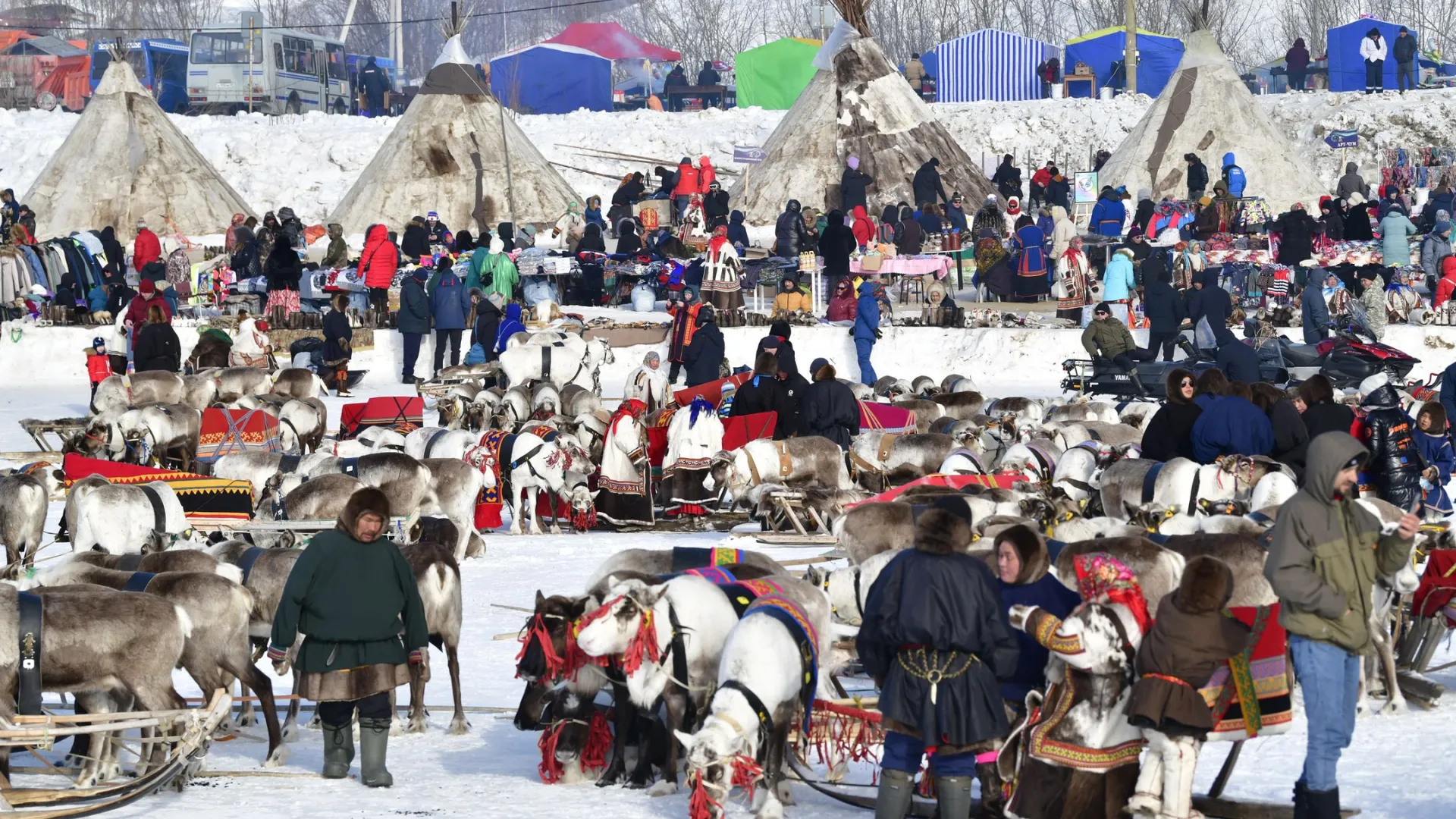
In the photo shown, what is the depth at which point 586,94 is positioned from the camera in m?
51.7

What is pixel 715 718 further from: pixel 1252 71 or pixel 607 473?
pixel 1252 71

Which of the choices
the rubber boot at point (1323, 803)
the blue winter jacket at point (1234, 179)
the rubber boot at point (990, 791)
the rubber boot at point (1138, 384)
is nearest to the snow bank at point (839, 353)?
the rubber boot at point (1138, 384)

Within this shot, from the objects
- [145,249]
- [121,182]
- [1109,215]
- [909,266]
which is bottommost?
[909,266]

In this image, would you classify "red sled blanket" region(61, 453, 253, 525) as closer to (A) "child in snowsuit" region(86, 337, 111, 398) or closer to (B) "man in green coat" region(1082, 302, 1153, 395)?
(A) "child in snowsuit" region(86, 337, 111, 398)

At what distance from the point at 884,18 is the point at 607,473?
63.9m

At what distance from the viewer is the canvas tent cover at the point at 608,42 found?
54094mm

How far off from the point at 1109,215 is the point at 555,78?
82.2 feet

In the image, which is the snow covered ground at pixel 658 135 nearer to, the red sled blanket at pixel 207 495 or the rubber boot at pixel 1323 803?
the red sled blanket at pixel 207 495

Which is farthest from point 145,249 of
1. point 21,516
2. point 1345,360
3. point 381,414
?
point 1345,360

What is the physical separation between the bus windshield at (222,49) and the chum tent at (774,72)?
39.8ft

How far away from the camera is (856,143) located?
33.0 metres

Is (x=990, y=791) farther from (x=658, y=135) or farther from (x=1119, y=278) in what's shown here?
(x=658, y=135)

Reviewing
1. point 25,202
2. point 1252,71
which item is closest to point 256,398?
point 25,202

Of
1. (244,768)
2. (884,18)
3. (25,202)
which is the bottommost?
(244,768)
